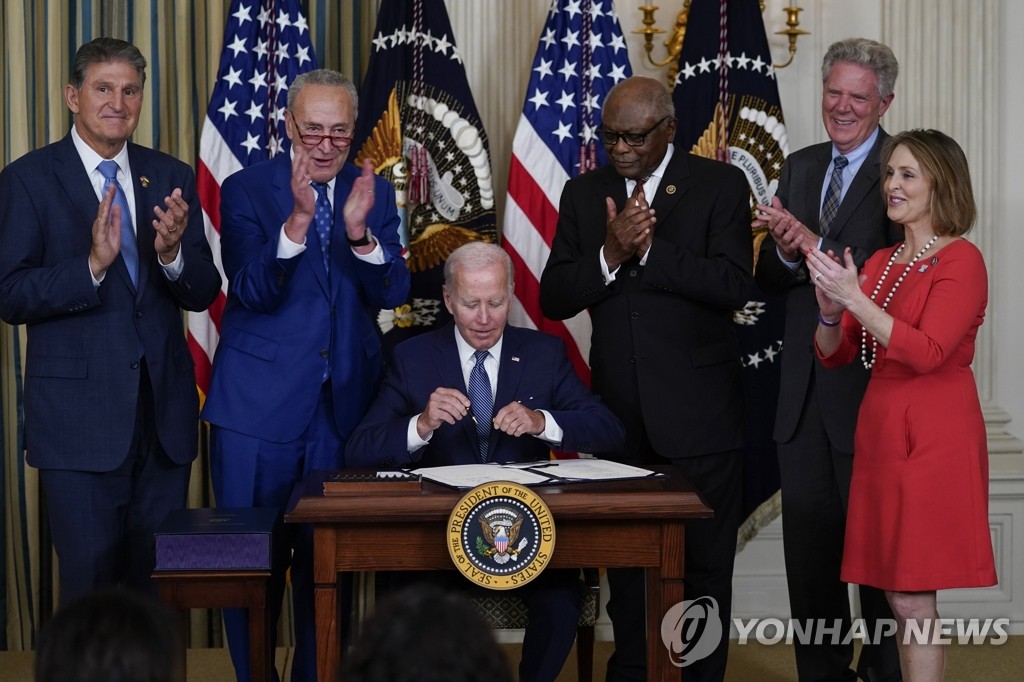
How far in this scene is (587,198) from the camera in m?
4.02

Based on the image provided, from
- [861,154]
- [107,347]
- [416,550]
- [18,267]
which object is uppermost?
[861,154]

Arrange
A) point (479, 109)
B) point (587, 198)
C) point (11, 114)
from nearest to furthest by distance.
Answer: point (587, 198) → point (11, 114) → point (479, 109)

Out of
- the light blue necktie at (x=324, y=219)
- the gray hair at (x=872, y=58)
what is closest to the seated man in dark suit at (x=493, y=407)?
the light blue necktie at (x=324, y=219)

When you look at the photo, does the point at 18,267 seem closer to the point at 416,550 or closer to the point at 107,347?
the point at 107,347

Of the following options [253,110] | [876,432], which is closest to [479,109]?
[253,110]

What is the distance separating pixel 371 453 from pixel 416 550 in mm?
460

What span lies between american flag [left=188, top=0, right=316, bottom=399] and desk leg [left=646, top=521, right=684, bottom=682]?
2232mm

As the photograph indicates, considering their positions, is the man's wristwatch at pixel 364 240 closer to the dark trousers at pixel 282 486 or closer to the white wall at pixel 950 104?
the dark trousers at pixel 282 486

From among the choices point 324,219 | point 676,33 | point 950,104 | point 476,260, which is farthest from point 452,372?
point 950,104

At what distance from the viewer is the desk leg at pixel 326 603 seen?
304 centimetres

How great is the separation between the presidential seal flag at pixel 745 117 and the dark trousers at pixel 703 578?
0.95m

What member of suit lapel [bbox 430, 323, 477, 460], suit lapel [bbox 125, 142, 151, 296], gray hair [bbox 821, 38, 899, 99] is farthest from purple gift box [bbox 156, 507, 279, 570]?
gray hair [bbox 821, 38, 899, 99]

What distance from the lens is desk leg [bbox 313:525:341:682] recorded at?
304cm

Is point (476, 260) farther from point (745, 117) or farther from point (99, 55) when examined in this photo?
point (745, 117)
